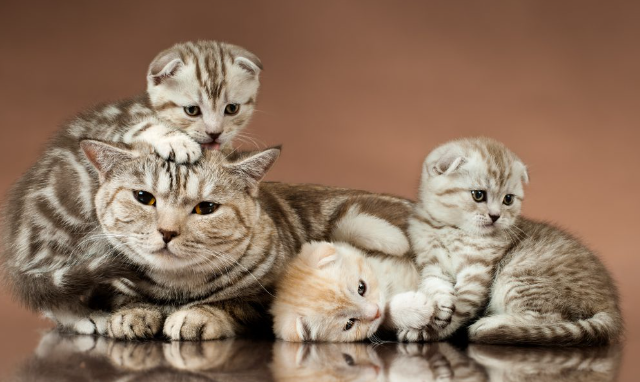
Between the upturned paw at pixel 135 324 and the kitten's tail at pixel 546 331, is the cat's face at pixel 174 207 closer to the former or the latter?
the upturned paw at pixel 135 324

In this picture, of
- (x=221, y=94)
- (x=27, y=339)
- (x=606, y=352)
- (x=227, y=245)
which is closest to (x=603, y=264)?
(x=606, y=352)

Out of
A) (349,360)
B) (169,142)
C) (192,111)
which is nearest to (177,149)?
(169,142)

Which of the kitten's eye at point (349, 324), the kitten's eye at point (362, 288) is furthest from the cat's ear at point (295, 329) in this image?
the kitten's eye at point (362, 288)

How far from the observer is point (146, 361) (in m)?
2.20

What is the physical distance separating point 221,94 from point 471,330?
1.44 m

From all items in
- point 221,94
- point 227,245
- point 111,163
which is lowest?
point 227,245

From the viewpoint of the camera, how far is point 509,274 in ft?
9.25

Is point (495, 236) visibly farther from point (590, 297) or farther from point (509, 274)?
point (590, 297)

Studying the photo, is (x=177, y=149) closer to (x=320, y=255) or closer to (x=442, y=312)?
(x=320, y=255)

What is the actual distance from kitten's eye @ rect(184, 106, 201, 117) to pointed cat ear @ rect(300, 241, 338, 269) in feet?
2.51

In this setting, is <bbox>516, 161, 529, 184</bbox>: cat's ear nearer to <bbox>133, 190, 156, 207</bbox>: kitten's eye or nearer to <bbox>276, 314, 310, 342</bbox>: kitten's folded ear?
<bbox>276, 314, 310, 342</bbox>: kitten's folded ear

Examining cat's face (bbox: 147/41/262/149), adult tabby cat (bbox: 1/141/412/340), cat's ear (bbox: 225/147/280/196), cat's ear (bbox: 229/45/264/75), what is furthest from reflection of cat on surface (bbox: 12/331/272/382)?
cat's ear (bbox: 229/45/264/75)

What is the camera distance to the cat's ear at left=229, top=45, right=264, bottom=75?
3193 mm

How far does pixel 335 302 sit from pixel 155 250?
68 cm
